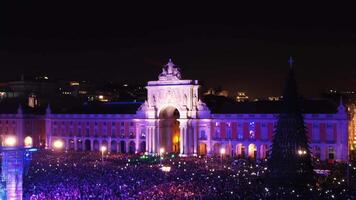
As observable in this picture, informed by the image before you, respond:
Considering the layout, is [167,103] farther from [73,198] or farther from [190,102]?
[73,198]

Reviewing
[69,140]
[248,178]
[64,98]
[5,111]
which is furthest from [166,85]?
[64,98]

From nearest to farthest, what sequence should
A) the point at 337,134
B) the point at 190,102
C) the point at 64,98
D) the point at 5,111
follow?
the point at 337,134 → the point at 190,102 → the point at 5,111 → the point at 64,98

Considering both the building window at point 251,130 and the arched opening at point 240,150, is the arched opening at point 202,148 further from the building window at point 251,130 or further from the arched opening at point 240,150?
the building window at point 251,130

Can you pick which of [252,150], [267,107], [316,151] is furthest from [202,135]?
[316,151]

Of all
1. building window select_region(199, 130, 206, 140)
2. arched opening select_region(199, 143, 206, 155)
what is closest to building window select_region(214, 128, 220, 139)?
building window select_region(199, 130, 206, 140)

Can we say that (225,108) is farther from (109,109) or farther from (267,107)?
(109,109)

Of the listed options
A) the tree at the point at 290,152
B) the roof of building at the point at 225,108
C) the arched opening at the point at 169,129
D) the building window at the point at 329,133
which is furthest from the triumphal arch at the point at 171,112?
the tree at the point at 290,152
